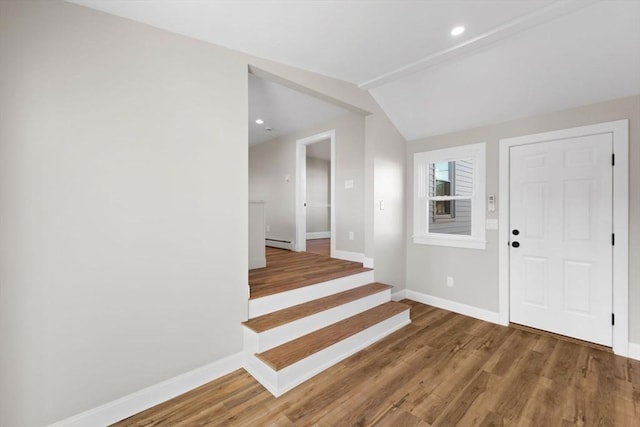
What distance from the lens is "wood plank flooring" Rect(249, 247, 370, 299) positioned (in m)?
2.84

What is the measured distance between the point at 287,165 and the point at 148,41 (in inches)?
144

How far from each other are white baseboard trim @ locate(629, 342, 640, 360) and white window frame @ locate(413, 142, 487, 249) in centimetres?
147

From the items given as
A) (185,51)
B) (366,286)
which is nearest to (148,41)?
(185,51)

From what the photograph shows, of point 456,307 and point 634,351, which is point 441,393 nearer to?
point 456,307

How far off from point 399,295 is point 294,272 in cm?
164

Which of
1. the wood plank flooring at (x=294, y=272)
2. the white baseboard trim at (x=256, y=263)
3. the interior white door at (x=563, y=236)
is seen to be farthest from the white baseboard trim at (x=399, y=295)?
the white baseboard trim at (x=256, y=263)

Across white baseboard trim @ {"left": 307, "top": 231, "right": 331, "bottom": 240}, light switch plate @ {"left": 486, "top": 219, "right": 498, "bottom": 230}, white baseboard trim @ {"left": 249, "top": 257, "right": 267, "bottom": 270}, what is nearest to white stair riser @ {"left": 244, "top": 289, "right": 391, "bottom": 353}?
white baseboard trim @ {"left": 249, "top": 257, "right": 267, "bottom": 270}

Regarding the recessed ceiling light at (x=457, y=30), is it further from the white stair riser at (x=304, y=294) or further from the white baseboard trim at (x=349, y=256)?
the white baseboard trim at (x=349, y=256)

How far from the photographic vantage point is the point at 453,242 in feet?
11.9

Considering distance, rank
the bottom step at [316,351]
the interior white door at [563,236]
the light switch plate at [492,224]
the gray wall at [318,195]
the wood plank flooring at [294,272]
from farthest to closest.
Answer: the gray wall at [318,195] < the light switch plate at [492,224] < the wood plank flooring at [294,272] < the interior white door at [563,236] < the bottom step at [316,351]

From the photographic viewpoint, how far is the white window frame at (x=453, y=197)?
339cm

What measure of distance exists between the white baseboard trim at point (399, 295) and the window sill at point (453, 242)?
2.53 ft

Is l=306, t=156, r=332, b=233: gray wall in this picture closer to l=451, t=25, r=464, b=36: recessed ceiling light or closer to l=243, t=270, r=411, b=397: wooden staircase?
l=243, t=270, r=411, b=397: wooden staircase

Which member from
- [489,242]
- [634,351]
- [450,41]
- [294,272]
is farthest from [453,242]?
[450,41]
